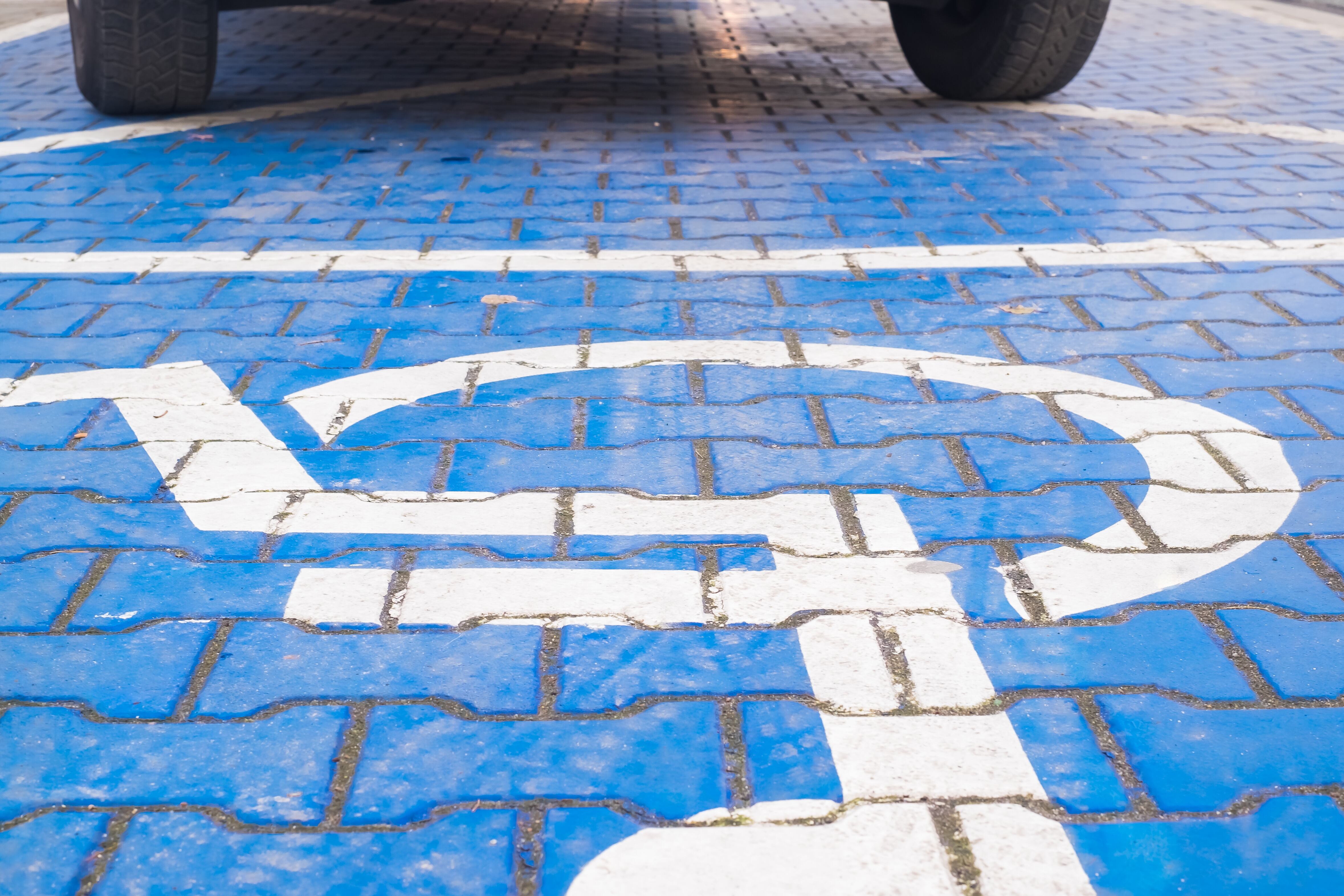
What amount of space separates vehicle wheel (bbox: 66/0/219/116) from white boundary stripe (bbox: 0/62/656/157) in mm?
138

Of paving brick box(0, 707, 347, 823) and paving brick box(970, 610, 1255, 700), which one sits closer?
paving brick box(0, 707, 347, 823)

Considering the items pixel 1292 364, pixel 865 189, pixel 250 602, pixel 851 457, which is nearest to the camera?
pixel 250 602

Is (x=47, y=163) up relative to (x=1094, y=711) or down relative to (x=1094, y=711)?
down

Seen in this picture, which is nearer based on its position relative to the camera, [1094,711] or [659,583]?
[1094,711]

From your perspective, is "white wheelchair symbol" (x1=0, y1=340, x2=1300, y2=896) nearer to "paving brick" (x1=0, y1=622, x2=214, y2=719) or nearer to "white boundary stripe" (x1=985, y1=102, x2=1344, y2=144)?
"paving brick" (x1=0, y1=622, x2=214, y2=719)

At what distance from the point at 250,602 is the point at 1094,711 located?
4.87ft

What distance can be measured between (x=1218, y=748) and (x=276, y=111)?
5.99 meters

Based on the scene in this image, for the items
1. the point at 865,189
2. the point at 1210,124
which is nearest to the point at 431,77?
the point at 865,189

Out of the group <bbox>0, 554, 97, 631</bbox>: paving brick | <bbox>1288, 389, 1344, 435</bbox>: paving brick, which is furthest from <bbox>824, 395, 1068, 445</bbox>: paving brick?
<bbox>0, 554, 97, 631</bbox>: paving brick

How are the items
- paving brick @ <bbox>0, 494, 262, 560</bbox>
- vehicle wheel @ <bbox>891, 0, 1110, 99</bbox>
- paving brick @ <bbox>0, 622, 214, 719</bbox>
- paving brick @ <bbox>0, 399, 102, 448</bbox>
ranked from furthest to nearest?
vehicle wheel @ <bbox>891, 0, 1110, 99</bbox>
paving brick @ <bbox>0, 399, 102, 448</bbox>
paving brick @ <bbox>0, 494, 262, 560</bbox>
paving brick @ <bbox>0, 622, 214, 719</bbox>

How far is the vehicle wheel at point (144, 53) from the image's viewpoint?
585 centimetres

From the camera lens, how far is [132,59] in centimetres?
604

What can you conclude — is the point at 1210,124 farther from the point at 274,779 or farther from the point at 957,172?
the point at 274,779

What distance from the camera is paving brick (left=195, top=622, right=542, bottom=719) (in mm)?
2029
